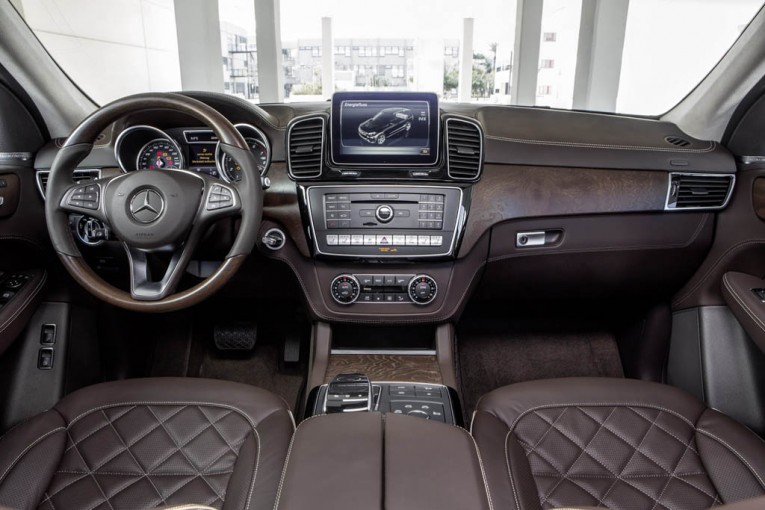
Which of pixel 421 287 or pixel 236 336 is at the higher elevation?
pixel 421 287

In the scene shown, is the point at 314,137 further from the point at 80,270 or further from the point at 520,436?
the point at 520,436

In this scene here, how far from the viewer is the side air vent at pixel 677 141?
1.71 meters

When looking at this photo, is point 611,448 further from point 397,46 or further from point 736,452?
point 397,46

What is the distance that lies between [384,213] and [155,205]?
67 cm

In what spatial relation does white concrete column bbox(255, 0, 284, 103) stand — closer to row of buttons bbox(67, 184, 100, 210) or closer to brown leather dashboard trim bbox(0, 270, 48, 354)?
brown leather dashboard trim bbox(0, 270, 48, 354)

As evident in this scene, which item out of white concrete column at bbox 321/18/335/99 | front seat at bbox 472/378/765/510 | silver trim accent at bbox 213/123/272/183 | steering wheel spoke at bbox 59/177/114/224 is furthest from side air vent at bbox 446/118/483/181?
white concrete column at bbox 321/18/335/99

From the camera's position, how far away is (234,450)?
3.76ft

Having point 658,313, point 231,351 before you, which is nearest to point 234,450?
point 231,351

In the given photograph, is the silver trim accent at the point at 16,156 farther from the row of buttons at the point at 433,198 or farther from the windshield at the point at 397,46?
the windshield at the point at 397,46

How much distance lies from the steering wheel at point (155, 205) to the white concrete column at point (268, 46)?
2937mm

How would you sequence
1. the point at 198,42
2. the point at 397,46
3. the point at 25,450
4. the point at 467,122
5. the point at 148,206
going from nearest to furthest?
the point at 25,450 → the point at 148,206 → the point at 467,122 → the point at 198,42 → the point at 397,46

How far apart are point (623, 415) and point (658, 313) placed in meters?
0.93

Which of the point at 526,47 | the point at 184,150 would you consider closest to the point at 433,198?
the point at 184,150

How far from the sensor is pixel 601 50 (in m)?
3.93
